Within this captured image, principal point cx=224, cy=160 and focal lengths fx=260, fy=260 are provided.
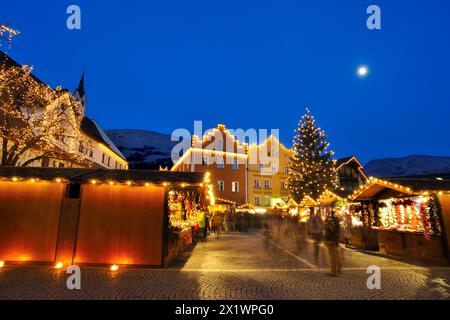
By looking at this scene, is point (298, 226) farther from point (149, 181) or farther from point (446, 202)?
point (149, 181)

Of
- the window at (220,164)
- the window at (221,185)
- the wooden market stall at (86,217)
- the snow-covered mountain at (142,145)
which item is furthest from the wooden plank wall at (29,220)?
the snow-covered mountain at (142,145)

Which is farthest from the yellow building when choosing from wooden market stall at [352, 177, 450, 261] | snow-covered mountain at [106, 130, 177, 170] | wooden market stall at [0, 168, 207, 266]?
snow-covered mountain at [106, 130, 177, 170]

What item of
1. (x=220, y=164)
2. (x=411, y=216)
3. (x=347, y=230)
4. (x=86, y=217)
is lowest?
(x=347, y=230)

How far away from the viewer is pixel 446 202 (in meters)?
10.9

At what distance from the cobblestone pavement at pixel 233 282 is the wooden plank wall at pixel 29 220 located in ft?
2.64

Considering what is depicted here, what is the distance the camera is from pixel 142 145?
164 m

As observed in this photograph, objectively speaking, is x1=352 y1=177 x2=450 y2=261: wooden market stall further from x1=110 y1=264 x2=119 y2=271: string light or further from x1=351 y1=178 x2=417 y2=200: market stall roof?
x1=110 y1=264 x2=119 y2=271: string light

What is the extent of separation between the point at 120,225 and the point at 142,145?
6354 inches

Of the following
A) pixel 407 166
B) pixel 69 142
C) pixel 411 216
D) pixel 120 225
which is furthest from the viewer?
pixel 407 166

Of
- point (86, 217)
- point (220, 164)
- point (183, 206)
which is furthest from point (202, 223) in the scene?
point (220, 164)

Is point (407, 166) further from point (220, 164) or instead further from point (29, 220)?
point (29, 220)

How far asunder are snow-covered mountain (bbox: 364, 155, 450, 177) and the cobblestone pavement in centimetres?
16276

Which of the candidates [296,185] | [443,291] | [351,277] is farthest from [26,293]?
A: [296,185]

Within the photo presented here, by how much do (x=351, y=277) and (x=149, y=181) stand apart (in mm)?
7643
